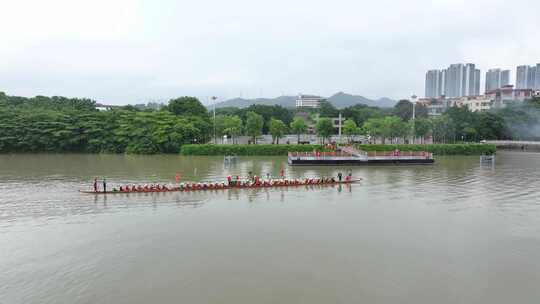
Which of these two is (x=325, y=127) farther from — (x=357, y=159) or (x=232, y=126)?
(x=357, y=159)

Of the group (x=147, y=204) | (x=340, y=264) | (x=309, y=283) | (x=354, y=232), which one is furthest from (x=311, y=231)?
(x=147, y=204)

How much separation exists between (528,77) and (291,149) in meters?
173

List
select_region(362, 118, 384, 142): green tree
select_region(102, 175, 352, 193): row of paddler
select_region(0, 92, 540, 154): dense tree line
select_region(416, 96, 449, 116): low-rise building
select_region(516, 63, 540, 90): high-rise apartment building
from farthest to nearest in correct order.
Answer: select_region(516, 63, 540, 90): high-rise apartment building, select_region(416, 96, 449, 116): low-rise building, select_region(362, 118, 384, 142): green tree, select_region(0, 92, 540, 154): dense tree line, select_region(102, 175, 352, 193): row of paddler

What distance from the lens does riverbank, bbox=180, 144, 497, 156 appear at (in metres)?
51.5

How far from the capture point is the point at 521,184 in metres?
30.5

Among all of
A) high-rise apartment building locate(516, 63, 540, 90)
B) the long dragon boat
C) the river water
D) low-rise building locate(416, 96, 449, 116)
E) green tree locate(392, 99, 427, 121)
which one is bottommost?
the river water

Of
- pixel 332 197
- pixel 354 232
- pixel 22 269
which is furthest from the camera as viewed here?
pixel 332 197

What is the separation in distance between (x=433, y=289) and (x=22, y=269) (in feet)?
43.2

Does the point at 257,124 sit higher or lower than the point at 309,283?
higher

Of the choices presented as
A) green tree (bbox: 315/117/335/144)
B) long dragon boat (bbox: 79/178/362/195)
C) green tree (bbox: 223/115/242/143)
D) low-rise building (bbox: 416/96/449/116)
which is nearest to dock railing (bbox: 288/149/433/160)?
long dragon boat (bbox: 79/178/362/195)

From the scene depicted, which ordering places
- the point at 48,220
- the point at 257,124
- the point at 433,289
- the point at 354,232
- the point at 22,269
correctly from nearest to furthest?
the point at 433,289
the point at 22,269
the point at 354,232
the point at 48,220
the point at 257,124

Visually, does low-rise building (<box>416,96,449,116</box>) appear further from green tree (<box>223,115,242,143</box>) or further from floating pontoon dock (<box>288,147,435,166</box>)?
floating pontoon dock (<box>288,147,435,166</box>)

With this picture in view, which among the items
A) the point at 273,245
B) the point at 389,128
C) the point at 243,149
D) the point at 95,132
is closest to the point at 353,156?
the point at 243,149

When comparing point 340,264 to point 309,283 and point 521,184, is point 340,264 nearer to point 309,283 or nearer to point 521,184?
point 309,283
